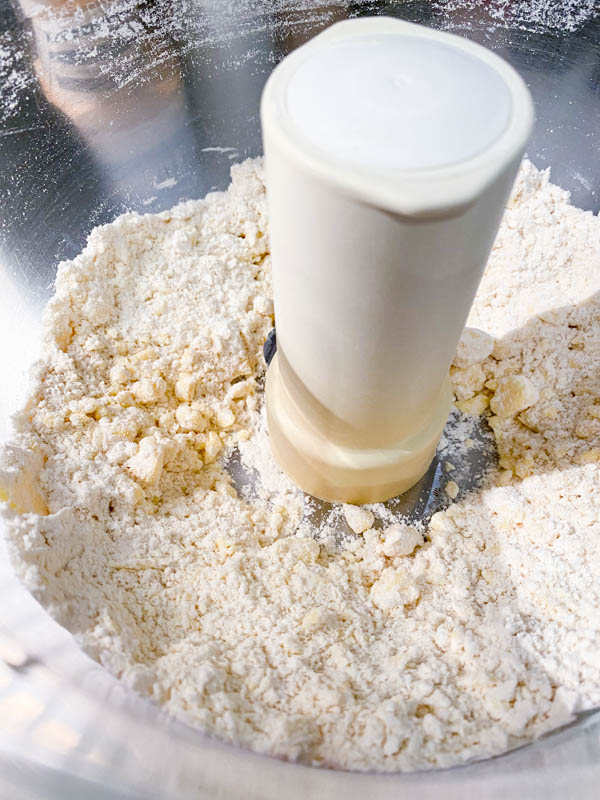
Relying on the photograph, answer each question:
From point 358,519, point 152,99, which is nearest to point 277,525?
point 358,519

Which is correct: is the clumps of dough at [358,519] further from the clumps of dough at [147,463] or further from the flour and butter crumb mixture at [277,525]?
the clumps of dough at [147,463]

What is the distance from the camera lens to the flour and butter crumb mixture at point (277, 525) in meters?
0.47

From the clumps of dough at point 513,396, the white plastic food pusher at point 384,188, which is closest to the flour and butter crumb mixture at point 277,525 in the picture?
the clumps of dough at point 513,396

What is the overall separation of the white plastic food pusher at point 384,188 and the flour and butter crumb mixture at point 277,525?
20 cm

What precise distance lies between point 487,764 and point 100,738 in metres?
0.27

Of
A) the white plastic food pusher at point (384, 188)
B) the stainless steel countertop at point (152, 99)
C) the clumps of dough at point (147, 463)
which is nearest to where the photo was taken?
the white plastic food pusher at point (384, 188)

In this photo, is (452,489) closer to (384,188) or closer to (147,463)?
(147,463)

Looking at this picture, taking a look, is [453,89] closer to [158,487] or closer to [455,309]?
[455,309]

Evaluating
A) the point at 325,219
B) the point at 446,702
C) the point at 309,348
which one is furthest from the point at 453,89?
the point at 446,702

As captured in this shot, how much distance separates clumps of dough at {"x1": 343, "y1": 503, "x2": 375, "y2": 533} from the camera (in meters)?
0.66

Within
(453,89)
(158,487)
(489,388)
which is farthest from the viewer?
(489,388)

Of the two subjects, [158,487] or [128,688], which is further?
[158,487]

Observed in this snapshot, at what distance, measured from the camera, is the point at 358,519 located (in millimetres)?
660

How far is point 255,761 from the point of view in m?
0.42
